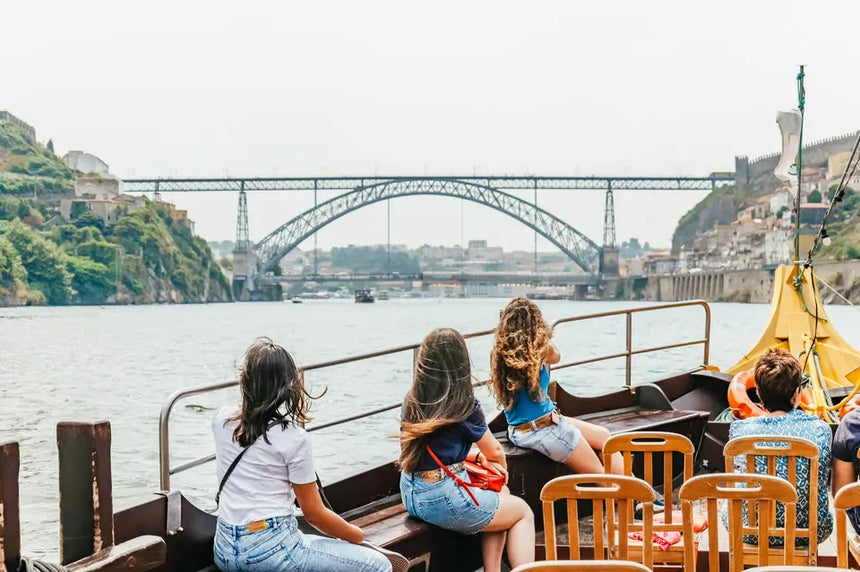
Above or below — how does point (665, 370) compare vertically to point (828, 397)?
below

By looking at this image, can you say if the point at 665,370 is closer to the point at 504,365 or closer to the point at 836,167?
the point at 504,365

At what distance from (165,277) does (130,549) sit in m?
84.3

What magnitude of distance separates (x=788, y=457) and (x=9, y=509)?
222cm

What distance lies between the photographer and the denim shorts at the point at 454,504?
3.39 metres

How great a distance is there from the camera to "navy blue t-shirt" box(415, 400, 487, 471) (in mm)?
3371

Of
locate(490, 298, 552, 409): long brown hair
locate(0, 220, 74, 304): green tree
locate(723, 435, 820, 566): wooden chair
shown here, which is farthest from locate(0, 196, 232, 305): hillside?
locate(723, 435, 820, 566): wooden chair

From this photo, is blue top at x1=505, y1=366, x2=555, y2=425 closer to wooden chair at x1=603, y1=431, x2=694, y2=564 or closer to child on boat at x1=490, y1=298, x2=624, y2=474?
child on boat at x1=490, y1=298, x2=624, y2=474

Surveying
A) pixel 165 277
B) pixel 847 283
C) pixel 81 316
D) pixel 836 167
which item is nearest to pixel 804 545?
pixel 81 316

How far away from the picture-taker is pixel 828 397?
19.6 ft

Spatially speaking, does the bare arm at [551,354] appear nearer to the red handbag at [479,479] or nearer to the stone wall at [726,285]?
the red handbag at [479,479]

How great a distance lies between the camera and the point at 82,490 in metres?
2.71

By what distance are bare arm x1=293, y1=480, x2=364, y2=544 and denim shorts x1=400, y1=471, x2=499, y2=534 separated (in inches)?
20.5

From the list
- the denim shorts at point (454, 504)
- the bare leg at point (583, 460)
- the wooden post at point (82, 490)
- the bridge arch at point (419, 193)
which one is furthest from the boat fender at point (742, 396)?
the bridge arch at point (419, 193)

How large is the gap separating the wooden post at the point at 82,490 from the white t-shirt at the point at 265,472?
0.33 metres
